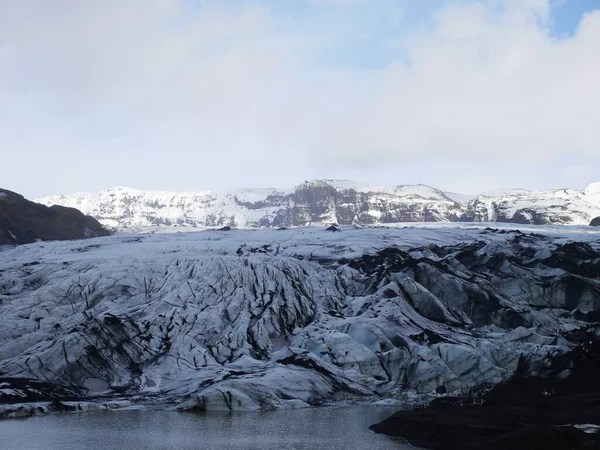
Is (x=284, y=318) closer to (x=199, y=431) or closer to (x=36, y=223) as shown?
(x=199, y=431)

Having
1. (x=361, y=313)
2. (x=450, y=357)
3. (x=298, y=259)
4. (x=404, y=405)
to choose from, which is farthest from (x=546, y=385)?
(x=298, y=259)

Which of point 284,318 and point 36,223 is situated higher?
point 36,223

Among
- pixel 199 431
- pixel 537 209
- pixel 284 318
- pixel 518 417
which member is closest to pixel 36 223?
pixel 284 318

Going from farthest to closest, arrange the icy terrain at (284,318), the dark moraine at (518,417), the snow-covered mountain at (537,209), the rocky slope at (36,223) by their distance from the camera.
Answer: the snow-covered mountain at (537,209) < the rocky slope at (36,223) < the icy terrain at (284,318) < the dark moraine at (518,417)

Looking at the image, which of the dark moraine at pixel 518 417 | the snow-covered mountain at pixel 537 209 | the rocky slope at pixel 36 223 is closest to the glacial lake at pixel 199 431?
the dark moraine at pixel 518 417

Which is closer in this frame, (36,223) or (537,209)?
(36,223)

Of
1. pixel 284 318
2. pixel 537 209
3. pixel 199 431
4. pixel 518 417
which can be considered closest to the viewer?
pixel 199 431

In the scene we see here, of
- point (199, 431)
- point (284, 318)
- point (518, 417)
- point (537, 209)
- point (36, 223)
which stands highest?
point (537, 209)

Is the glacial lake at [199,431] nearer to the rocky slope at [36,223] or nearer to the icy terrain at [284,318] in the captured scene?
the icy terrain at [284,318]

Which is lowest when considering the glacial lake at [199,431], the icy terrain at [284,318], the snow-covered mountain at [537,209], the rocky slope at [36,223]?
the glacial lake at [199,431]
